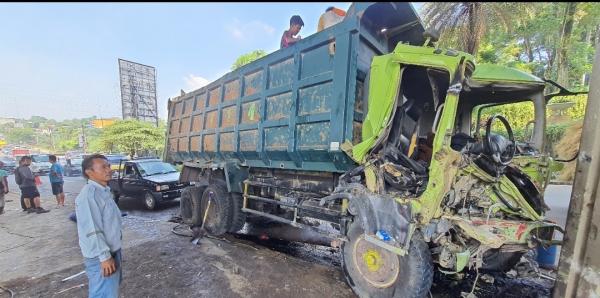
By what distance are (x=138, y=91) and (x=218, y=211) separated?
25.6 m

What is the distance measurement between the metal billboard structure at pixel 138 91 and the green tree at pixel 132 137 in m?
2.05

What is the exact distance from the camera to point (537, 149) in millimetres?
3117

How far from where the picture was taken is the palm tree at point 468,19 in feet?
26.8

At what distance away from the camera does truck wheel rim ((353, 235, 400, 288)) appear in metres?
2.74

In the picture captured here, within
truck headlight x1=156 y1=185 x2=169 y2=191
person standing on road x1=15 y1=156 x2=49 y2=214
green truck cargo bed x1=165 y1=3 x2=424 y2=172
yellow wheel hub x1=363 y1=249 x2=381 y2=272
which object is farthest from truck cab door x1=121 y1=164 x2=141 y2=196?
yellow wheel hub x1=363 y1=249 x2=381 y2=272

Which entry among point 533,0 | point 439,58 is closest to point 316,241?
point 439,58

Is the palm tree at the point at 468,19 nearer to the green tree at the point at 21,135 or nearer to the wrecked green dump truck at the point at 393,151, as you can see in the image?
the wrecked green dump truck at the point at 393,151

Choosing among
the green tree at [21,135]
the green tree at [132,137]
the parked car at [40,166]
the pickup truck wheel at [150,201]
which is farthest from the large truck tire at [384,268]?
the green tree at [21,135]

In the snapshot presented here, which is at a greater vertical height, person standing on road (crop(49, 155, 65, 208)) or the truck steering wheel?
the truck steering wheel

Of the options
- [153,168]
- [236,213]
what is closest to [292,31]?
[236,213]

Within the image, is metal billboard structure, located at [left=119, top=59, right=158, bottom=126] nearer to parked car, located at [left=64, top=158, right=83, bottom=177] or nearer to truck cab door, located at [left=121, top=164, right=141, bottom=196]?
parked car, located at [left=64, top=158, right=83, bottom=177]

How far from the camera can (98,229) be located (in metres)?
2.31

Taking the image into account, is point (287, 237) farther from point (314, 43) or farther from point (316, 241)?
point (314, 43)

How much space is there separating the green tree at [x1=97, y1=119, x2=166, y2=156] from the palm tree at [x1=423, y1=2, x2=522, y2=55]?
21889 millimetres
